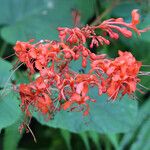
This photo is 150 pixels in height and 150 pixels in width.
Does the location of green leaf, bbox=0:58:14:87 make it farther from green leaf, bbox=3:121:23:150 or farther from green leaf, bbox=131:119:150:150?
green leaf, bbox=131:119:150:150

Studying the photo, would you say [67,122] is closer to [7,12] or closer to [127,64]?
[127,64]

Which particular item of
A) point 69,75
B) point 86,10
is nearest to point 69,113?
point 69,75

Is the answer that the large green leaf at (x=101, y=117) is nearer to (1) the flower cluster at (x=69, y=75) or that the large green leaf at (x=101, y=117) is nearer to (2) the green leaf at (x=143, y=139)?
(2) the green leaf at (x=143, y=139)

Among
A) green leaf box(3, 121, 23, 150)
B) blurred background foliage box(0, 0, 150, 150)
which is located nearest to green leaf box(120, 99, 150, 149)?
blurred background foliage box(0, 0, 150, 150)

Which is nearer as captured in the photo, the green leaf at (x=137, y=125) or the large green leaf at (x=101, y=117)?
the large green leaf at (x=101, y=117)

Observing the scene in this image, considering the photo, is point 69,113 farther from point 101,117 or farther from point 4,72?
point 4,72

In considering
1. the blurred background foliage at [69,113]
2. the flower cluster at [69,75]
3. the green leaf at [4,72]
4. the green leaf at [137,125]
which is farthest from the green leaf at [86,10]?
the flower cluster at [69,75]
